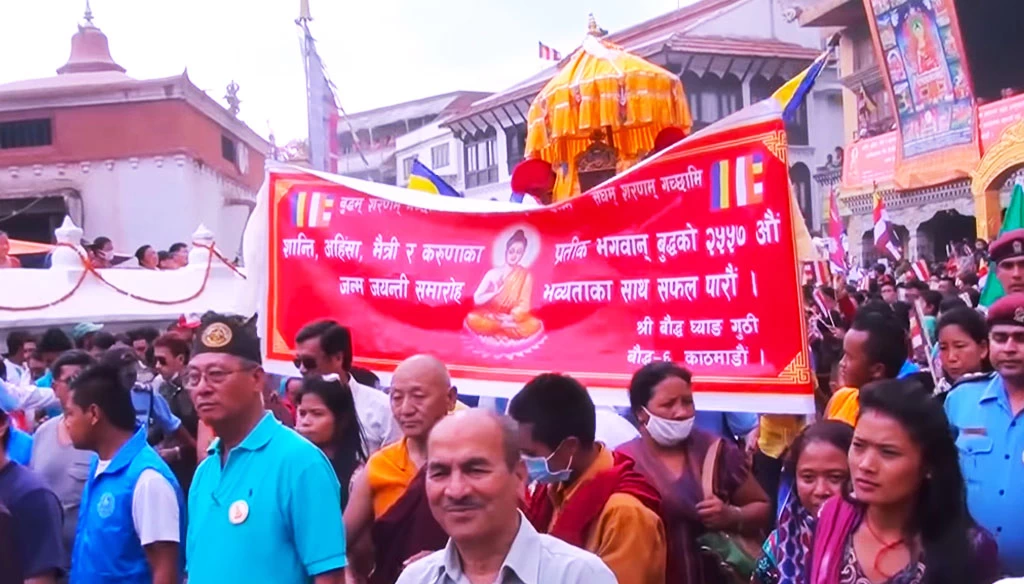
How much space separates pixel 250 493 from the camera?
10.7 ft

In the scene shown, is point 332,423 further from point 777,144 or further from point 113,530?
point 777,144

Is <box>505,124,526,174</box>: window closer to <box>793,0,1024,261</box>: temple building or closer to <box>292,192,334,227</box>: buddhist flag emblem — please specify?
<box>793,0,1024,261</box>: temple building

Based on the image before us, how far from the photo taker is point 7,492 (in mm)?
3770

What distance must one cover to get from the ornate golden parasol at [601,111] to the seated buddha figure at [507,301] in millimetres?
4251

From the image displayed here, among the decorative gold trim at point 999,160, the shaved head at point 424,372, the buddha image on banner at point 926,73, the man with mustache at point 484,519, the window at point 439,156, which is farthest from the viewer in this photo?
the window at point 439,156

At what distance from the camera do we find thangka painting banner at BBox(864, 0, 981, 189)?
74.9 feet

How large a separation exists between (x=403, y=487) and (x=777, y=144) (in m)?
2.06

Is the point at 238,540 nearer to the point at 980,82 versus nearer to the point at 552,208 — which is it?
the point at 552,208

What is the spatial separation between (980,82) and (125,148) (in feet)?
60.1

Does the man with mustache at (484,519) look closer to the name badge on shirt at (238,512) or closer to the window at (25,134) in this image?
the name badge on shirt at (238,512)

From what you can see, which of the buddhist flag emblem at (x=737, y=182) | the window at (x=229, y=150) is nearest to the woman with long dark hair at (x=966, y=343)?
the buddhist flag emblem at (x=737, y=182)

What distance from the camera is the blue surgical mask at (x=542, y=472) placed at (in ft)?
10.7

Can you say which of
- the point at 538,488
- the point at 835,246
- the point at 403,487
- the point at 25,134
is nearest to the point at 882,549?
the point at 538,488

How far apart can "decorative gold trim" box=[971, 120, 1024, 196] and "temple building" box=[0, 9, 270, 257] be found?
1610cm
